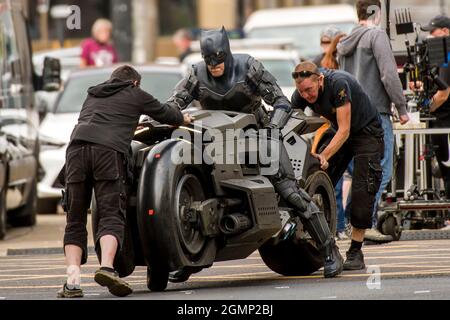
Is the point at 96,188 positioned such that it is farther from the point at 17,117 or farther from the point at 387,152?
the point at 17,117

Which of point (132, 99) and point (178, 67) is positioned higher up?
point (132, 99)

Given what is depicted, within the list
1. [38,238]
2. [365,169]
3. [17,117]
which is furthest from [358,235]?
[17,117]

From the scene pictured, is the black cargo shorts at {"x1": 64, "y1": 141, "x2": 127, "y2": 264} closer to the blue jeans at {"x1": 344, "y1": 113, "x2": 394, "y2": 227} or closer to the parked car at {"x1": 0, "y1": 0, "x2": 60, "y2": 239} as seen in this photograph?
the blue jeans at {"x1": 344, "y1": 113, "x2": 394, "y2": 227}

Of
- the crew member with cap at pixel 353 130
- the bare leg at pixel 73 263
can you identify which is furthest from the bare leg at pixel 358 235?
the bare leg at pixel 73 263

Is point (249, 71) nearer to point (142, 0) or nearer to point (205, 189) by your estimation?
point (205, 189)

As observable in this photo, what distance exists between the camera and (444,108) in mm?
16859

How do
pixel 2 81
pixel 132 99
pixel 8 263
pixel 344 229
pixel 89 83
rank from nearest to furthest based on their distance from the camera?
pixel 132 99, pixel 8 263, pixel 344 229, pixel 2 81, pixel 89 83

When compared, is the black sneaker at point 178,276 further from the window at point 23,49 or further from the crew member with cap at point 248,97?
the window at point 23,49

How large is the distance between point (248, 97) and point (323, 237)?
1131 millimetres

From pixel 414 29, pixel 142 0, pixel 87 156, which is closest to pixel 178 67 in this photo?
pixel 414 29

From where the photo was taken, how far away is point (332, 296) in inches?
424

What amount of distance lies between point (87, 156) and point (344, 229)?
5.15 metres

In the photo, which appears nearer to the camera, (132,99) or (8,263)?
(132,99)

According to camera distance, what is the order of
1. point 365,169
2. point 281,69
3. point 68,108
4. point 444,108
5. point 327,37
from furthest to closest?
point 281,69, point 68,108, point 327,37, point 444,108, point 365,169
